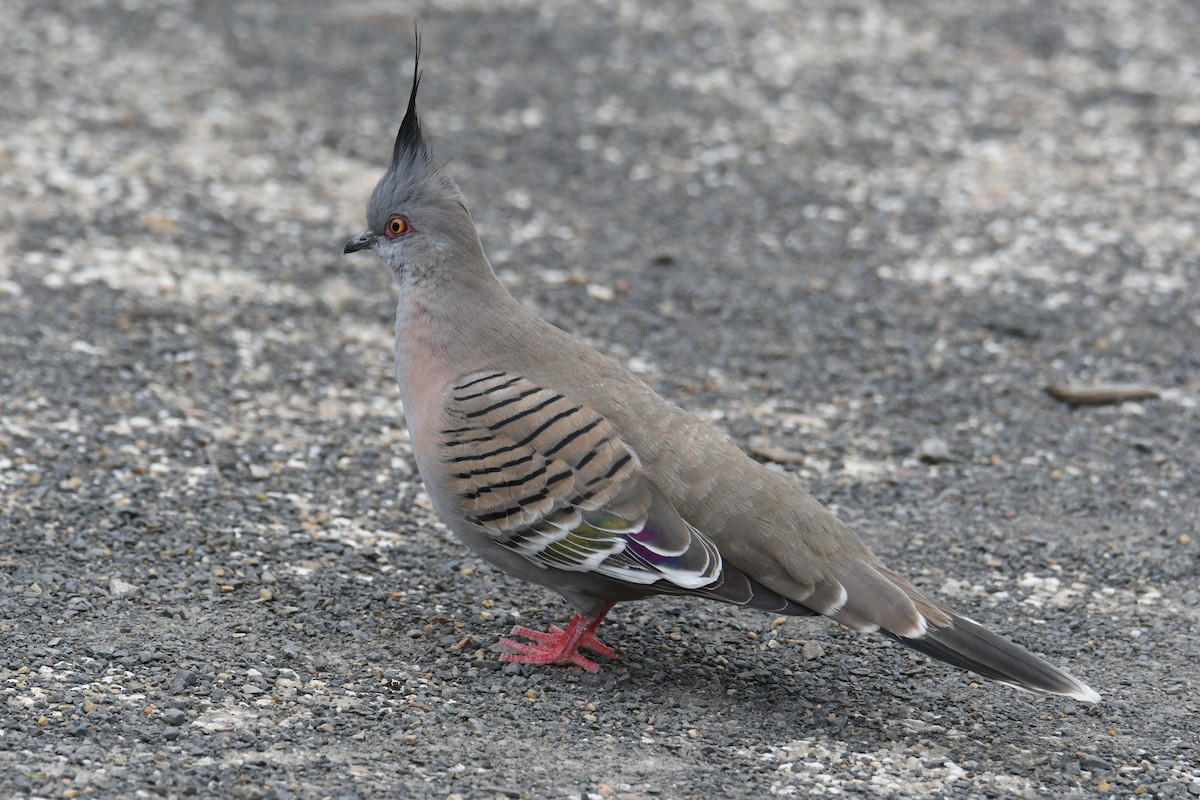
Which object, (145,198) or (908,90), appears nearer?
(145,198)

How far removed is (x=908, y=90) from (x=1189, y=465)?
15.4 ft

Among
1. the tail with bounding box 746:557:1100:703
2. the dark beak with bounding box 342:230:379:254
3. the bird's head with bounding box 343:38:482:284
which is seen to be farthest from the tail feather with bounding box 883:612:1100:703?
the dark beak with bounding box 342:230:379:254

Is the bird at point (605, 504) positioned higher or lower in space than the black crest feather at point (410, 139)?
lower

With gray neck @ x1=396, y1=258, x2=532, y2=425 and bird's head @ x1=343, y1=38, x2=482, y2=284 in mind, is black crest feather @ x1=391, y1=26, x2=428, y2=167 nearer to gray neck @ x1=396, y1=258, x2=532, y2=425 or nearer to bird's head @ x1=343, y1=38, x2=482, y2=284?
bird's head @ x1=343, y1=38, x2=482, y2=284

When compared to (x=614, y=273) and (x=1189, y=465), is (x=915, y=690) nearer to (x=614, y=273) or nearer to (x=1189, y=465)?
(x=1189, y=465)

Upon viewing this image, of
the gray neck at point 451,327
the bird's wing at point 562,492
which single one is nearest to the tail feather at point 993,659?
the bird's wing at point 562,492

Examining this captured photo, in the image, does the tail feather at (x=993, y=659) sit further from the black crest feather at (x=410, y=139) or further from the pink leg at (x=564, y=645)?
the black crest feather at (x=410, y=139)

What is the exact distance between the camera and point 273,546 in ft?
17.6

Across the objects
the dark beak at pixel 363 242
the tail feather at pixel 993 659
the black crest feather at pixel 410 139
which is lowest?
the tail feather at pixel 993 659

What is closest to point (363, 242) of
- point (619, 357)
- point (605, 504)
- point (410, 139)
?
point (410, 139)

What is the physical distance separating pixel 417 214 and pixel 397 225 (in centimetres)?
10

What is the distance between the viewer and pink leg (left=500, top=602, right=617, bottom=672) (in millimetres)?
4773

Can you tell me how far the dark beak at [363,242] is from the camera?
5430 mm

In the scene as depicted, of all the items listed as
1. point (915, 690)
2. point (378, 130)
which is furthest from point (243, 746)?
point (378, 130)
